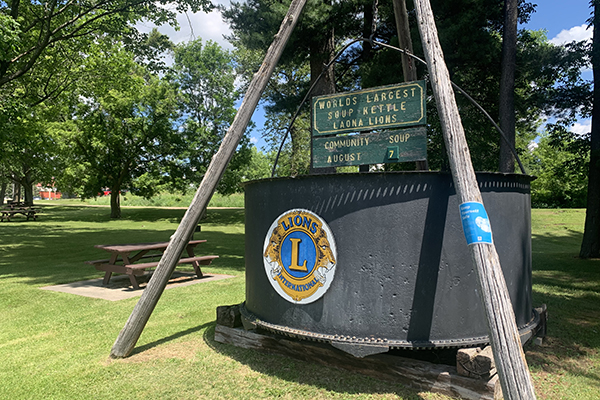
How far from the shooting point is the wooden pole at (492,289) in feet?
9.38

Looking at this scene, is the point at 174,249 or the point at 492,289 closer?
the point at 492,289

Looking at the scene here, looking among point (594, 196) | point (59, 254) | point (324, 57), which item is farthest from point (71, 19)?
point (594, 196)

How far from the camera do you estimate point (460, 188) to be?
131 inches

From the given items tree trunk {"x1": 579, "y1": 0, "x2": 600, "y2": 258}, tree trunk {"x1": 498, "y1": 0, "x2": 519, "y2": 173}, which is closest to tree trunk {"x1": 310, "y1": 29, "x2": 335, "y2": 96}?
tree trunk {"x1": 498, "y1": 0, "x2": 519, "y2": 173}

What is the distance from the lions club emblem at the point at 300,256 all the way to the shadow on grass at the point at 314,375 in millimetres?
669

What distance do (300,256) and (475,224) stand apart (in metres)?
1.59

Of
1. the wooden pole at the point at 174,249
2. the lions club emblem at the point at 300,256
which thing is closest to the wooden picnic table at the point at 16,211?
the wooden pole at the point at 174,249

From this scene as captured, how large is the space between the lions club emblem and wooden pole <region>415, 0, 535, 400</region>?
4.05 feet

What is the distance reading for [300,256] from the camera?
4.01m

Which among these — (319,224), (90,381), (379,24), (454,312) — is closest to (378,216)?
(319,224)

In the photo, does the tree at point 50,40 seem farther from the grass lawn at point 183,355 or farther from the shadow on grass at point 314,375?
the shadow on grass at point 314,375

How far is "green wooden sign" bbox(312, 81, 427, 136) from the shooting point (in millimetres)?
4309

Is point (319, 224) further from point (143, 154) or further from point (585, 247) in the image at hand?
point (143, 154)

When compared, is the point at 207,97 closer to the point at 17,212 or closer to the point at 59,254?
the point at 17,212
